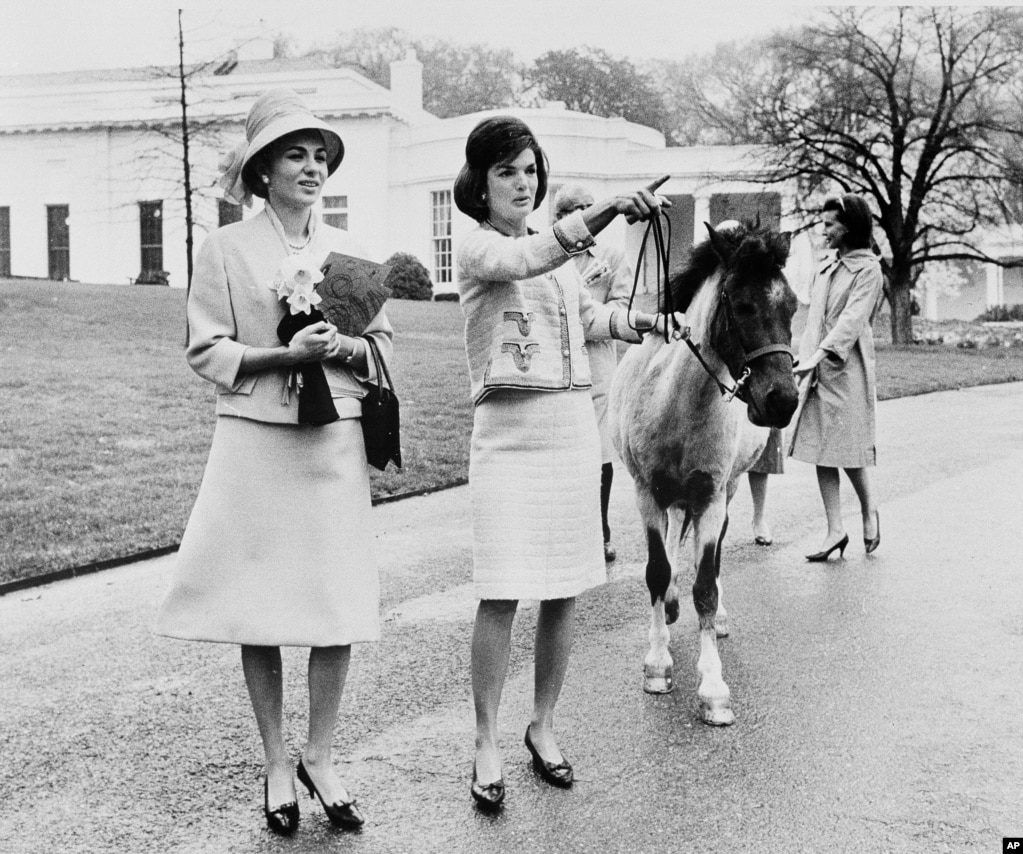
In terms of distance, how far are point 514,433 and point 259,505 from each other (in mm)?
920

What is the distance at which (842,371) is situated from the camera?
817 cm

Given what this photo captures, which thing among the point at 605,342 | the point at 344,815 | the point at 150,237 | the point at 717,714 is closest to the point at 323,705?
the point at 344,815

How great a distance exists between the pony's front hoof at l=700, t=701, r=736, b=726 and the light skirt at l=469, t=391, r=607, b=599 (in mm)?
1085

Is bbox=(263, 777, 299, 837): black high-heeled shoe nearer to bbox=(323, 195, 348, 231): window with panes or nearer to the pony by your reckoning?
the pony

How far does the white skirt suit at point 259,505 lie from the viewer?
3.83 meters

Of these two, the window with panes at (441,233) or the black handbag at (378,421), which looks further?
the window with panes at (441,233)

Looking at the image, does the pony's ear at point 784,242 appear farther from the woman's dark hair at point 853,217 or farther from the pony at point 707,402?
the woman's dark hair at point 853,217

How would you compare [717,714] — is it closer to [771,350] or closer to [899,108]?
[771,350]

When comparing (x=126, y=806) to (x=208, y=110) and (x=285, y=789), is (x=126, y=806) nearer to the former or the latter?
(x=285, y=789)

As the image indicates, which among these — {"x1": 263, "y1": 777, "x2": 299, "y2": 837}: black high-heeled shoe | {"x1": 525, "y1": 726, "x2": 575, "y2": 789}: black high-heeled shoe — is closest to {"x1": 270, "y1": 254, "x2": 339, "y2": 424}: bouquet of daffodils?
{"x1": 263, "y1": 777, "x2": 299, "y2": 837}: black high-heeled shoe

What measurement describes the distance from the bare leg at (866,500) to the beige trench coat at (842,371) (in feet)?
0.33

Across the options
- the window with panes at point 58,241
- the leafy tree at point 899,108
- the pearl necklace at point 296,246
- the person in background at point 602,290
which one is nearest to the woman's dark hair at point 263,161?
the pearl necklace at point 296,246

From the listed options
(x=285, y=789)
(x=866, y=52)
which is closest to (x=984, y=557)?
(x=285, y=789)

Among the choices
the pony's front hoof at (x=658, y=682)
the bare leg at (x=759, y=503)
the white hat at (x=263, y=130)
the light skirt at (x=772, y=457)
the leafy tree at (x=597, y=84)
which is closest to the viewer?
the white hat at (x=263, y=130)
